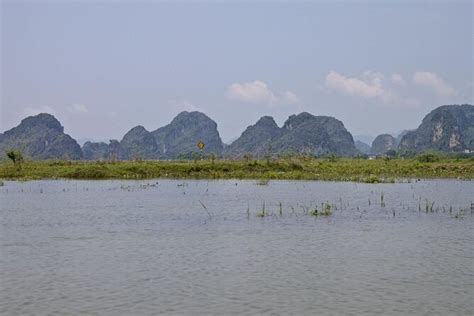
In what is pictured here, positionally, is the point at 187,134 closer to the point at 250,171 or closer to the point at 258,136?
the point at 258,136

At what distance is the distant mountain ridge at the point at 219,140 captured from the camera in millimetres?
105312

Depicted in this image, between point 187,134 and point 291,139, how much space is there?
1244 inches

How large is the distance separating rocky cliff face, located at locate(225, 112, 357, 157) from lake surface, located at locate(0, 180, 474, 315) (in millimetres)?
92797

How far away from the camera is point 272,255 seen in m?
12.3

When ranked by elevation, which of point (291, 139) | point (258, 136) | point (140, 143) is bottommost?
point (140, 143)

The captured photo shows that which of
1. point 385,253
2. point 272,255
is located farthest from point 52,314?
point 385,253

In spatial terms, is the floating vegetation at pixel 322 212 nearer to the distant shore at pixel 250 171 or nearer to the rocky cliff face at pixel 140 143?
the distant shore at pixel 250 171

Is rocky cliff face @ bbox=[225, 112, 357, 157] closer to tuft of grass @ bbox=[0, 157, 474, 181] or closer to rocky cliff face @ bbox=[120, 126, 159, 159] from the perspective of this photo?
rocky cliff face @ bbox=[120, 126, 159, 159]

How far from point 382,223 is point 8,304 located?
1103 centimetres

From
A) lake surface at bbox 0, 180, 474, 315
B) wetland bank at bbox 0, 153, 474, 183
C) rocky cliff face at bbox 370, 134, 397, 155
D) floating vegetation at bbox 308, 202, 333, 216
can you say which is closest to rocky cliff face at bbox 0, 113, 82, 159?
wetland bank at bbox 0, 153, 474, 183

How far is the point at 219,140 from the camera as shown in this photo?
13562cm

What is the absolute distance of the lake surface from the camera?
8.91 meters

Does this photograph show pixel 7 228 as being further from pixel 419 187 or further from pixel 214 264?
pixel 419 187

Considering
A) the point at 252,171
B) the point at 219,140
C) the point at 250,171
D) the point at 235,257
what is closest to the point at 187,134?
the point at 219,140
